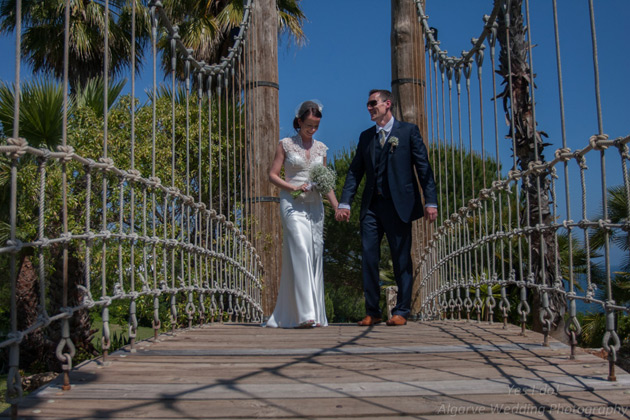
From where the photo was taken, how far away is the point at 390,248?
182 inches

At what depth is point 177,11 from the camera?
553 inches

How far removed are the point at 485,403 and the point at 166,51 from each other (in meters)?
13.2

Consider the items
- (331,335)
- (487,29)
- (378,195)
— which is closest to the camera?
(331,335)

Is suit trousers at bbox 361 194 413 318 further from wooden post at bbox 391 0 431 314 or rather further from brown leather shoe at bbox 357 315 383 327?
wooden post at bbox 391 0 431 314

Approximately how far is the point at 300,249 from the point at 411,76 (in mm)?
2318

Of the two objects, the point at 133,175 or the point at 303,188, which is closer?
the point at 133,175

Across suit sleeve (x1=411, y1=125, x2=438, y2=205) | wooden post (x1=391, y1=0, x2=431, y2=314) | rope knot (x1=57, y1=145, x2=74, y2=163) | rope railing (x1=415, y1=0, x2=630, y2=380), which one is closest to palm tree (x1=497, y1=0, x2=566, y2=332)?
rope railing (x1=415, y1=0, x2=630, y2=380)

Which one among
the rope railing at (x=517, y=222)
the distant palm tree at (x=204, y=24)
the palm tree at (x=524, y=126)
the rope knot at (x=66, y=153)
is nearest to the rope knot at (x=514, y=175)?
the rope railing at (x=517, y=222)

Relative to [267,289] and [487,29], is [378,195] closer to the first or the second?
[487,29]

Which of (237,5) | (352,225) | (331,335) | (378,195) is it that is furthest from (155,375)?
(352,225)

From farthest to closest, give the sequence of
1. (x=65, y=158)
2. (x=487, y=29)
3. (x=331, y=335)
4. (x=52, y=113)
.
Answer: (x=52, y=113)
(x=487, y=29)
(x=331, y=335)
(x=65, y=158)

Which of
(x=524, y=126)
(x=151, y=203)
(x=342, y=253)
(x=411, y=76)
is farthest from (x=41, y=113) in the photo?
(x=342, y=253)

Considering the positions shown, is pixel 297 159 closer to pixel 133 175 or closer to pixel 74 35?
pixel 133 175

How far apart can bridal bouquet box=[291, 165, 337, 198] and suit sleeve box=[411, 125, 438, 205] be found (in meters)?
0.62
